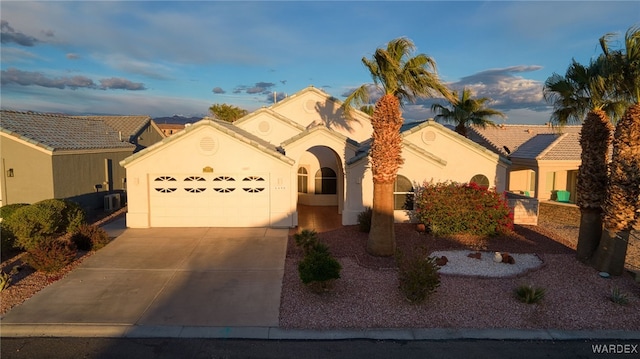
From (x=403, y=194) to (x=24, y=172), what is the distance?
1546 centimetres

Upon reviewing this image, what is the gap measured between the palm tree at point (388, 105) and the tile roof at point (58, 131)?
530 inches

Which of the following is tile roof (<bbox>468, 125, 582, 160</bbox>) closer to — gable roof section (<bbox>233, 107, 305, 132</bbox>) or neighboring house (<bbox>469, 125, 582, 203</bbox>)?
neighboring house (<bbox>469, 125, 582, 203</bbox>)

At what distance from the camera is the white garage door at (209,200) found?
48.5ft

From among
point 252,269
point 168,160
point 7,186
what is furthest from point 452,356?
point 7,186

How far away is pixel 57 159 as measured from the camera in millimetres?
16484

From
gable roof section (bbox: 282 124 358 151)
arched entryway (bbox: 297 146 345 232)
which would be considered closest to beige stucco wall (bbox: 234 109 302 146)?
arched entryway (bbox: 297 146 345 232)

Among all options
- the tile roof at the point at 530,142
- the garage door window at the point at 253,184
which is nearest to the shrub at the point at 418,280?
the garage door window at the point at 253,184

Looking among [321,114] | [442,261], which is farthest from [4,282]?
[321,114]

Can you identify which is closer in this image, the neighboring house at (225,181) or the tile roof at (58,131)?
the neighboring house at (225,181)

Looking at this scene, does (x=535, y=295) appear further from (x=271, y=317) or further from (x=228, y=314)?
(x=228, y=314)

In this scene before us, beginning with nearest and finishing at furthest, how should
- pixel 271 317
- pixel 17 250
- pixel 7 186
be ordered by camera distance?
pixel 271 317 → pixel 17 250 → pixel 7 186

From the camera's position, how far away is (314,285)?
8.67 m

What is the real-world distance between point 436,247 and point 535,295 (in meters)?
4.09

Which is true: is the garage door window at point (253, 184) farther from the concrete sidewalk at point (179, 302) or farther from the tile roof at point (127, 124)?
the tile roof at point (127, 124)
